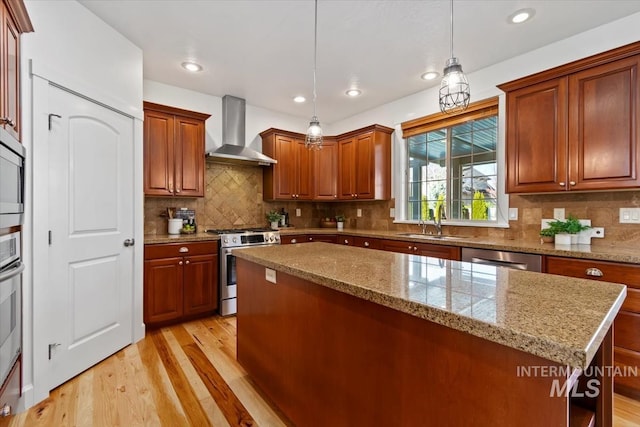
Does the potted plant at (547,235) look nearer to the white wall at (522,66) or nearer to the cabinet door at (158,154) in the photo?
the white wall at (522,66)

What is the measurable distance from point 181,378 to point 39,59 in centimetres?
228

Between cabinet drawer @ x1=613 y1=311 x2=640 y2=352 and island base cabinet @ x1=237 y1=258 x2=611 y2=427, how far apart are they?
1.86 meters

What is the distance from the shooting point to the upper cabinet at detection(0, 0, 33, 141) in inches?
58.1

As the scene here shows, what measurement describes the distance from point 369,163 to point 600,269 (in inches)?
104

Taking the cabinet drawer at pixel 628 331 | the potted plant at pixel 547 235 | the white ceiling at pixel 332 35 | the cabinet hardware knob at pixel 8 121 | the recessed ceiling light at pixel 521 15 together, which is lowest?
the cabinet drawer at pixel 628 331

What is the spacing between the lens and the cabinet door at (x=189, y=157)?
3320 millimetres

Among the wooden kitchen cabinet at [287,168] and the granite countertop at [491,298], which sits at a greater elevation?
the wooden kitchen cabinet at [287,168]

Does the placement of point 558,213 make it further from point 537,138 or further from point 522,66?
point 522,66

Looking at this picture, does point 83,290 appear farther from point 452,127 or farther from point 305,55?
point 452,127

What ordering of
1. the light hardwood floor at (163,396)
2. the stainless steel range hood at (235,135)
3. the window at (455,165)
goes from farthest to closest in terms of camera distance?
the stainless steel range hood at (235,135) < the window at (455,165) < the light hardwood floor at (163,396)

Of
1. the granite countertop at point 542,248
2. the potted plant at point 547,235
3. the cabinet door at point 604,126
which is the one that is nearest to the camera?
the granite countertop at point 542,248

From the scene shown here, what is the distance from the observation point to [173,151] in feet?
10.8

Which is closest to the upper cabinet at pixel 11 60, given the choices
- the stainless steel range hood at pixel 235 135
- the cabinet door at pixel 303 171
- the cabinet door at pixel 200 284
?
the cabinet door at pixel 200 284

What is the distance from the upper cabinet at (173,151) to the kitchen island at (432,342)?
2.08 metres
